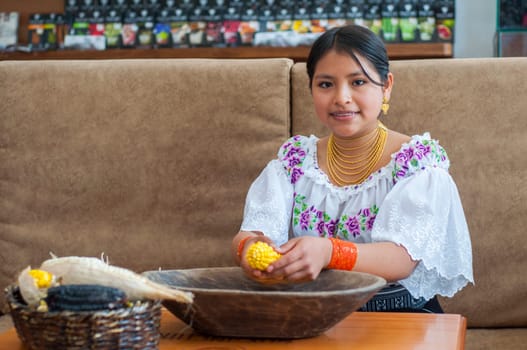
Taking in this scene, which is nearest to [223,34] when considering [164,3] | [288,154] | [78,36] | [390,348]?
[164,3]

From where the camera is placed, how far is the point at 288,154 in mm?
1861

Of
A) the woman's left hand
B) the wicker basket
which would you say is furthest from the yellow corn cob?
the wicker basket

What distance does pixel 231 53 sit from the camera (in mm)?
3707

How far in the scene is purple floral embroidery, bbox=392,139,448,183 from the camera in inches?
65.6

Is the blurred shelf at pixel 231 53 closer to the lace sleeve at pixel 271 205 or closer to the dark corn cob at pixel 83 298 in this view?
the lace sleeve at pixel 271 205

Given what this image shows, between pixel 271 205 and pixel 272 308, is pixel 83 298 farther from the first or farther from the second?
pixel 271 205

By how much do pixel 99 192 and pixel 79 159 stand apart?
0.33 feet

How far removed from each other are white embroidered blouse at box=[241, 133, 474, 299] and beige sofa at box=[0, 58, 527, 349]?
28 cm

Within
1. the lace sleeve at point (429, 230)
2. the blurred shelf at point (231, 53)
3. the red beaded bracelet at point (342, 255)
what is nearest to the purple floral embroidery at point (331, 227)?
the lace sleeve at point (429, 230)

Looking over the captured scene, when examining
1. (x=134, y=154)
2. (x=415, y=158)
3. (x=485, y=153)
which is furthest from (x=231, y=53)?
(x=415, y=158)

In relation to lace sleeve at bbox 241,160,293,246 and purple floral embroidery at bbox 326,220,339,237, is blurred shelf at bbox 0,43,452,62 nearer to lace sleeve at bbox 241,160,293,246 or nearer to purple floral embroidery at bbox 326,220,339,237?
lace sleeve at bbox 241,160,293,246

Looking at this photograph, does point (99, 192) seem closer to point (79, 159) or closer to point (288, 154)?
point (79, 159)

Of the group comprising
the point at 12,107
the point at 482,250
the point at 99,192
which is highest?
the point at 12,107

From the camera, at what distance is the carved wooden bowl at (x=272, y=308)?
113cm
